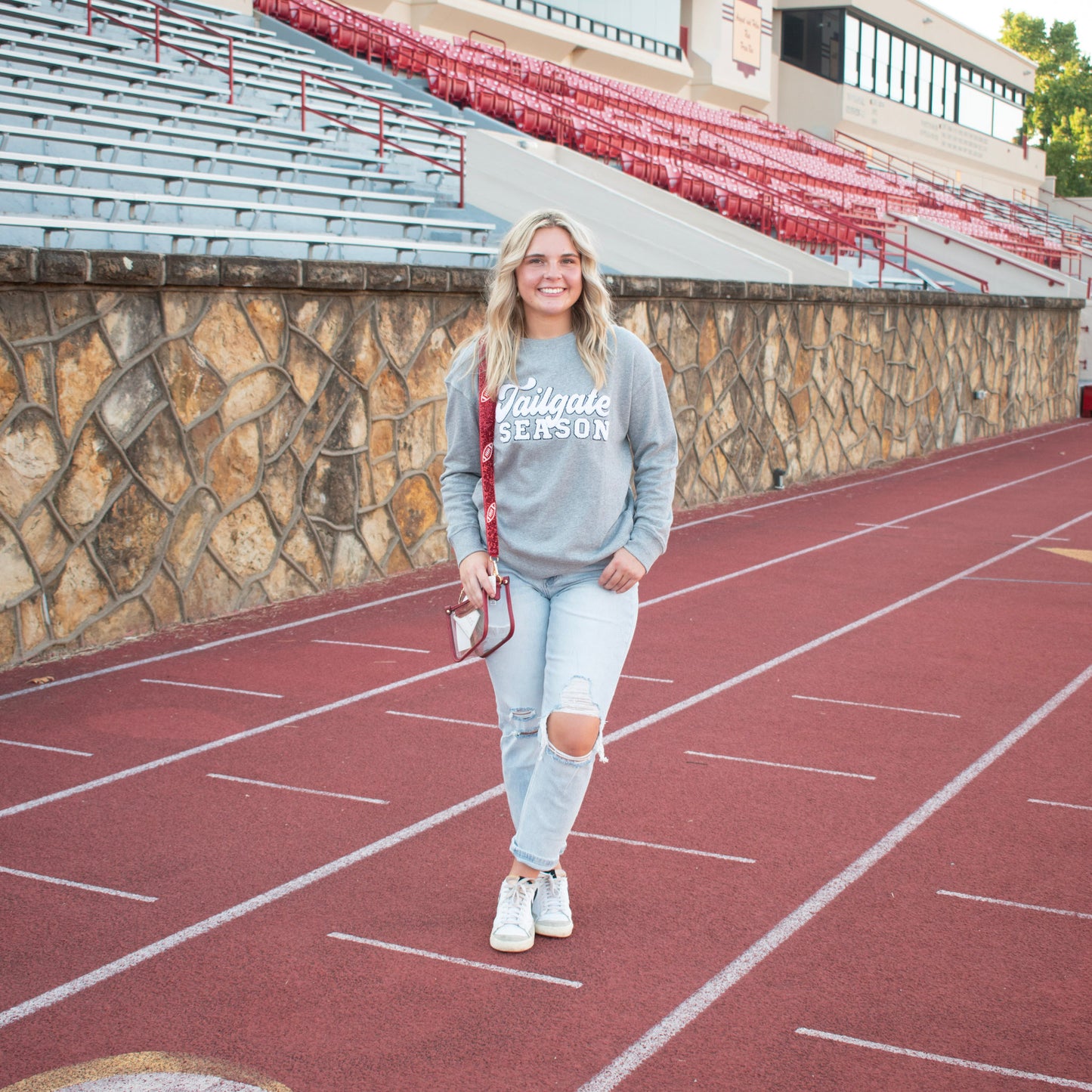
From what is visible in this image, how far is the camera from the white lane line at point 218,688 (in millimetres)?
6736

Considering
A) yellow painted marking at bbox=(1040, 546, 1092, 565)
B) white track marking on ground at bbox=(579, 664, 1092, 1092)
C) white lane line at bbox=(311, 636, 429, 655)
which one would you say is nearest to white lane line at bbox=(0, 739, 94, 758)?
white lane line at bbox=(311, 636, 429, 655)

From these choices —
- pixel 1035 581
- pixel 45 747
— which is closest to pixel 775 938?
pixel 45 747

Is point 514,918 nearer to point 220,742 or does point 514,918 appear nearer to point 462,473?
point 462,473

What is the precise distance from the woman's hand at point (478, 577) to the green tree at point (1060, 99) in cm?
6207

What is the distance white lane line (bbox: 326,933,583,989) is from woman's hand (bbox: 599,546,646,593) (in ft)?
3.56

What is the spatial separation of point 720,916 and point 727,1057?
0.85 metres

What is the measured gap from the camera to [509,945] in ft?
13.0

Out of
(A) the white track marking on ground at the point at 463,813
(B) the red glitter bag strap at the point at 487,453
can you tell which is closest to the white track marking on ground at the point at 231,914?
(A) the white track marking on ground at the point at 463,813

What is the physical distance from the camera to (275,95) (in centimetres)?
1819

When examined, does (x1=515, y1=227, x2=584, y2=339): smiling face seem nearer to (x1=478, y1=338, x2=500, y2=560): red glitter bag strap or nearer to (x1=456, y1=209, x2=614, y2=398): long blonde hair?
(x1=456, y1=209, x2=614, y2=398): long blonde hair

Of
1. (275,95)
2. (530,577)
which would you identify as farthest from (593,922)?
(275,95)

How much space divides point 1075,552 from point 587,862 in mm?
7454

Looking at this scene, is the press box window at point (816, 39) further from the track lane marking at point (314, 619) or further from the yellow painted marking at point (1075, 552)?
the yellow painted marking at point (1075, 552)

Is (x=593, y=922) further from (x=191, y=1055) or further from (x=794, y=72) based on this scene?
(x=794, y=72)
